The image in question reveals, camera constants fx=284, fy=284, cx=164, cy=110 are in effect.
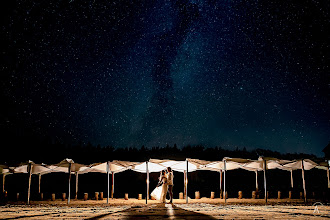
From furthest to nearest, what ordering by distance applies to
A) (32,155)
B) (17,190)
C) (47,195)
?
(32,155) → (17,190) → (47,195)

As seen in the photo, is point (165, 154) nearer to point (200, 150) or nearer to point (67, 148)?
point (200, 150)

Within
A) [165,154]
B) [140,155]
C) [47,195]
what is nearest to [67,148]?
[140,155]

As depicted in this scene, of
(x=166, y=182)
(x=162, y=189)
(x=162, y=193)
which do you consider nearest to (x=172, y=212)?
(x=166, y=182)

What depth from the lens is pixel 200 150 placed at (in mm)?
42531

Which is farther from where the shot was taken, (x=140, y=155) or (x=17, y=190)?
(x=140, y=155)

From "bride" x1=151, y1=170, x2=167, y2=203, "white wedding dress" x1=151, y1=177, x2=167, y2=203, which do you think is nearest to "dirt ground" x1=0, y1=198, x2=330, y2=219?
"bride" x1=151, y1=170, x2=167, y2=203

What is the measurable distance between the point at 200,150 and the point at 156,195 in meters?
23.5

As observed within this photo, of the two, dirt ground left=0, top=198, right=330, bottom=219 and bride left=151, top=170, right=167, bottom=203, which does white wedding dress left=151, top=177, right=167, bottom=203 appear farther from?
dirt ground left=0, top=198, right=330, bottom=219

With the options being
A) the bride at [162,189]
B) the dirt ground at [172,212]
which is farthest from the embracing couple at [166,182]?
the dirt ground at [172,212]

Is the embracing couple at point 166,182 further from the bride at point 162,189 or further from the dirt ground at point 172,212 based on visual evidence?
the dirt ground at point 172,212

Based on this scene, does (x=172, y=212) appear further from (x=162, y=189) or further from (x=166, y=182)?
(x=162, y=189)

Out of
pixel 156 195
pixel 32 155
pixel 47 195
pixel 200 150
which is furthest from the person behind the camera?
pixel 200 150

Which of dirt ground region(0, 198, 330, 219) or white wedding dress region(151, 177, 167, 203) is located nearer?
dirt ground region(0, 198, 330, 219)

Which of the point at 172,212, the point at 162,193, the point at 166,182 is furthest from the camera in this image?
the point at 162,193
